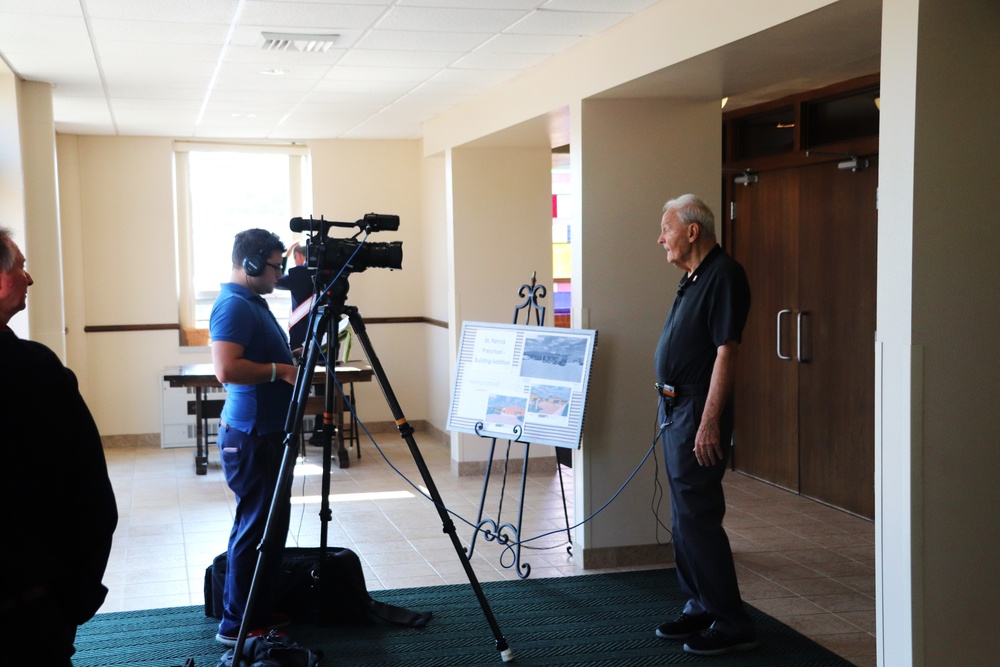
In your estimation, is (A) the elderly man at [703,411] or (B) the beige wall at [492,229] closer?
(A) the elderly man at [703,411]

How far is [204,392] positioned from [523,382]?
3.95 meters

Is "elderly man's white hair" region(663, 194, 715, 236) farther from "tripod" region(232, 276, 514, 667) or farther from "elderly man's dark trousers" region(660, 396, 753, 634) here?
"tripod" region(232, 276, 514, 667)

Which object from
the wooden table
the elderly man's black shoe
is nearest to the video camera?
the elderly man's black shoe

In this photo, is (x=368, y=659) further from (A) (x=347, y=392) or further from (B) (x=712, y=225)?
(A) (x=347, y=392)

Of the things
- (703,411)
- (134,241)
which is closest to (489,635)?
(703,411)

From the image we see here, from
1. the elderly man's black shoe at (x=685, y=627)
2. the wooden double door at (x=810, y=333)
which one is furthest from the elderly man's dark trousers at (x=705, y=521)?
the wooden double door at (x=810, y=333)

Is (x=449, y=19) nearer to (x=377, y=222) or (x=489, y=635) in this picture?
(x=377, y=222)

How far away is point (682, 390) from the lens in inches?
154

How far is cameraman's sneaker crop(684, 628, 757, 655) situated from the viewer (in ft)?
12.5

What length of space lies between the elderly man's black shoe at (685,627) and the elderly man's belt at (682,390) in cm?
89

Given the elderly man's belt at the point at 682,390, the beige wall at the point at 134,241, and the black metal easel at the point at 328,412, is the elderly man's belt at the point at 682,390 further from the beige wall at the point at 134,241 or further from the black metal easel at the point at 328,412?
the beige wall at the point at 134,241

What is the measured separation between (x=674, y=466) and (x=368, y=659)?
1383 millimetres

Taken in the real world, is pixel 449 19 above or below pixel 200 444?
above

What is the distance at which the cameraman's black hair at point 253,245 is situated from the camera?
3762 millimetres
